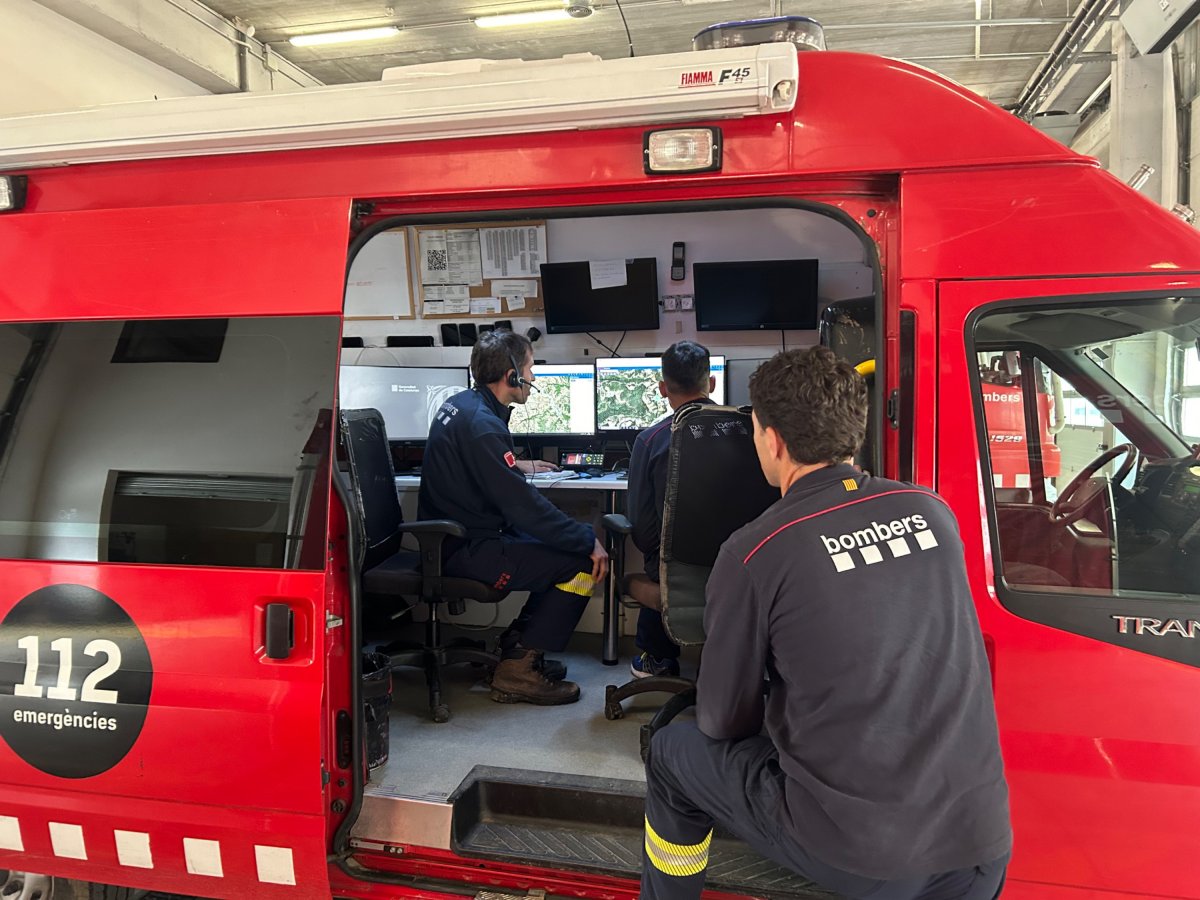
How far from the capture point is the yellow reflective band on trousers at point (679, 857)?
1688 mm

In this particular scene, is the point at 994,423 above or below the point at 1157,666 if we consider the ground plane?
above

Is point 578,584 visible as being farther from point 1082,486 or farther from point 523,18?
point 523,18

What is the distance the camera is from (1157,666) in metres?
1.62

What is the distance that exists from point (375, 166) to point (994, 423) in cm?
154

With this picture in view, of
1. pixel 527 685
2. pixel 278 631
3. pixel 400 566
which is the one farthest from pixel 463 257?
pixel 278 631

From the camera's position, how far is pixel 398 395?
4.55 meters

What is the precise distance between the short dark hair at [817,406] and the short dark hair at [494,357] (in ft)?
6.39

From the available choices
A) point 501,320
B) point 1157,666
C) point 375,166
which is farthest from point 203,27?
point 1157,666

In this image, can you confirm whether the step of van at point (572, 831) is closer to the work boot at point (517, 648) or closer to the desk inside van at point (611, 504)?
the work boot at point (517, 648)

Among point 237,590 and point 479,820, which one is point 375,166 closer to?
point 237,590

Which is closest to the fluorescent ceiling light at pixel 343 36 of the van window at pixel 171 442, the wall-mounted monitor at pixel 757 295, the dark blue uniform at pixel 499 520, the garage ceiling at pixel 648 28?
the garage ceiling at pixel 648 28

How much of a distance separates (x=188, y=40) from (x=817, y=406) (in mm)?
6239

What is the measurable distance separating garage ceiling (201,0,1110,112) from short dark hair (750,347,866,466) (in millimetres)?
4971

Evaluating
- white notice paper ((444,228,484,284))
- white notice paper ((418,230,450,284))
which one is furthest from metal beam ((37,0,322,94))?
white notice paper ((444,228,484,284))
